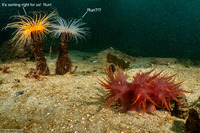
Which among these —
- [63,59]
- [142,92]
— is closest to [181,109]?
[142,92]

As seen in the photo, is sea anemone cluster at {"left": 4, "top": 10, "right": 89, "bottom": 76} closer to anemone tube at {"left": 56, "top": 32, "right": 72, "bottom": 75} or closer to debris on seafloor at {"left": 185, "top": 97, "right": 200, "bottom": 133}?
anemone tube at {"left": 56, "top": 32, "right": 72, "bottom": 75}

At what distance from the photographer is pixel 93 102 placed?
2.03m

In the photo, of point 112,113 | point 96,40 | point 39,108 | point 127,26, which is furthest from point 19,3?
point 127,26

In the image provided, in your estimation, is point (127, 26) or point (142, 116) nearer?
point (142, 116)

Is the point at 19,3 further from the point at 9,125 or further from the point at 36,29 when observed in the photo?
the point at 9,125

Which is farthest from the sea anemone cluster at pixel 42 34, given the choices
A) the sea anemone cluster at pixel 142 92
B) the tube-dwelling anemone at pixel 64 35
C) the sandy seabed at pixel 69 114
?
the sea anemone cluster at pixel 142 92

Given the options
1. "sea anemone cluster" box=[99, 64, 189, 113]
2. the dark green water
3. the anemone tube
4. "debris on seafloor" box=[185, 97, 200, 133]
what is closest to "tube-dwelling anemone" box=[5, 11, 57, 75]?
the anemone tube

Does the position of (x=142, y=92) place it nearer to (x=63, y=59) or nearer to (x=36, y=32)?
(x=63, y=59)

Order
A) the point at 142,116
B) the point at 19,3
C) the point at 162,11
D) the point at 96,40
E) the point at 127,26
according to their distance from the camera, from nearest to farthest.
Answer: the point at 142,116, the point at 19,3, the point at 96,40, the point at 127,26, the point at 162,11

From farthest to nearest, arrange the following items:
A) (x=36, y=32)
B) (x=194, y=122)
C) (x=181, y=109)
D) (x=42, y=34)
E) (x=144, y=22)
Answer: (x=144, y=22)
(x=42, y=34)
(x=36, y=32)
(x=181, y=109)
(x=194, y=122)

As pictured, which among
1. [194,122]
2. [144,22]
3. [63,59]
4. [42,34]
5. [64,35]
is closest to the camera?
[194,122]

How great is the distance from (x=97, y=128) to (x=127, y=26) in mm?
51001

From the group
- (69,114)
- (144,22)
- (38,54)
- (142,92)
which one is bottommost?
(69,114)

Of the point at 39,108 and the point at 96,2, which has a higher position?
the point at 96,2
